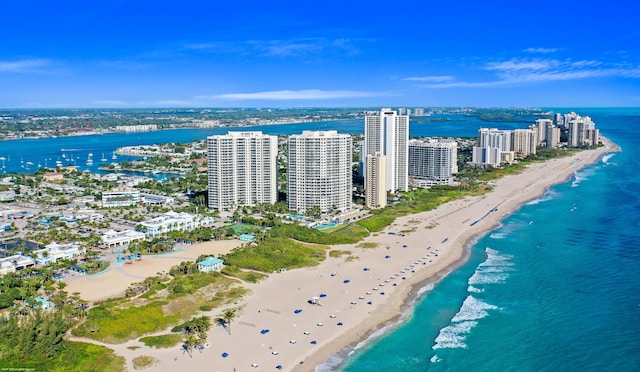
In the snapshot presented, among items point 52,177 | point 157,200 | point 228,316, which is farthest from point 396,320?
point 52,177

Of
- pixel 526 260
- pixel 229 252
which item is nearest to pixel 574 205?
pixel 526 260

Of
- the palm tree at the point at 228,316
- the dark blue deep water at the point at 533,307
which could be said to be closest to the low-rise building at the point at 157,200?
the dark blue deep water at the point at 533,307

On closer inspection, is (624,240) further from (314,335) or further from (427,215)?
(314,335)

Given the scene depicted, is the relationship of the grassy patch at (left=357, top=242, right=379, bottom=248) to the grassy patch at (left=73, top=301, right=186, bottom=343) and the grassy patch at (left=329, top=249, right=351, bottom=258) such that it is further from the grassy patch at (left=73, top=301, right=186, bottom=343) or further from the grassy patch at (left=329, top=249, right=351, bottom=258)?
the grassy patch at (left=73, top=301, right=186, bottom=343)

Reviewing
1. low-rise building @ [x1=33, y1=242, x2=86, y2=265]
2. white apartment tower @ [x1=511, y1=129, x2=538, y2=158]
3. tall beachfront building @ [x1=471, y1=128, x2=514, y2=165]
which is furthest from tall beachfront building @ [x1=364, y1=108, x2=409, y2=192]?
white apartment tower @ [x1=511, y1=129, x2=538, y2=158]

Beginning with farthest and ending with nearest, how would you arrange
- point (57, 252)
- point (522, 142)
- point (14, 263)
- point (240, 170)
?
1. point (522, 142)
2. point (240, 170)
3. point (57, 252)
4. point (14, 263)

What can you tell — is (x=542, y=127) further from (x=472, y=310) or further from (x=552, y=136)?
(x=472, y=310)
